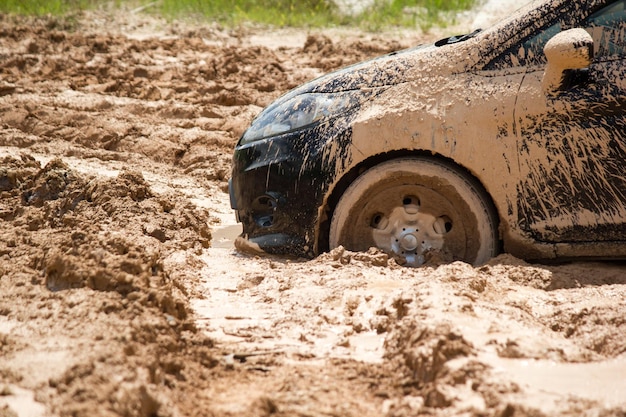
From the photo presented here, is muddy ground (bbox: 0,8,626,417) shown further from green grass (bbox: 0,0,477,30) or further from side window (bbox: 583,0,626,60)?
green grass (bbox: 0,0,477,30)

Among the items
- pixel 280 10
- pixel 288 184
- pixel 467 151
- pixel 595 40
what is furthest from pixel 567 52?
pixel 280 10

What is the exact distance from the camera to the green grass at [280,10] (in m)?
13.6

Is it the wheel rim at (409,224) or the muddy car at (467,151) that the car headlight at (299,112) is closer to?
the muddy car at (467,151)

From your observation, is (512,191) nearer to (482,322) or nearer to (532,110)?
(532,110)

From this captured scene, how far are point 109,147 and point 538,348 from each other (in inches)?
243

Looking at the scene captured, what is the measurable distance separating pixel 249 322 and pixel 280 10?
10.8 metres

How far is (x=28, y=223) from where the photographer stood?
586cm

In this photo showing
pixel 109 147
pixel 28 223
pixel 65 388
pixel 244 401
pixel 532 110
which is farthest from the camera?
pixel 109 147

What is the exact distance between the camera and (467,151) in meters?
4.81

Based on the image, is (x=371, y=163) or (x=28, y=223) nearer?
(x=371, y=163)

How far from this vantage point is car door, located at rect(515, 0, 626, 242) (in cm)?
462

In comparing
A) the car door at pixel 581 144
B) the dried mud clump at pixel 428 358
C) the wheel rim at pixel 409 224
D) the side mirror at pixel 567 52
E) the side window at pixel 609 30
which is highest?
the side window at pixel 609 30

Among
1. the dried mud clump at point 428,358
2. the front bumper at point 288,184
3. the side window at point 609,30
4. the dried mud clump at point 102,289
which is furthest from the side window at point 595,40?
the dried mud clump at point 102,289

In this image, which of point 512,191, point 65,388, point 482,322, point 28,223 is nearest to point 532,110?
point 512,191
